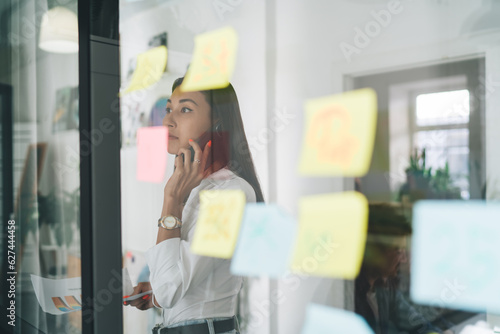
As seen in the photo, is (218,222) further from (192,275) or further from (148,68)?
(148,68)

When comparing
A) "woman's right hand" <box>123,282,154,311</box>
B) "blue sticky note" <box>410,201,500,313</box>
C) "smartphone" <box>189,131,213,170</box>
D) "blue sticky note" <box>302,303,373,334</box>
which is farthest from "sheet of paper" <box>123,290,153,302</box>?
"blue sticky note" <box>410,201,500,313</box>

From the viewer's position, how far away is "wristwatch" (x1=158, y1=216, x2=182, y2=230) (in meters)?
1.13

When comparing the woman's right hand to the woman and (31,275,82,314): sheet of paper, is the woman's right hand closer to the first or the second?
the woman

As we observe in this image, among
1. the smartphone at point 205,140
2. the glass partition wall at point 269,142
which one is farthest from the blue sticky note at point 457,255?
the smartphone at point 205,140

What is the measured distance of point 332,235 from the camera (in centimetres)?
77

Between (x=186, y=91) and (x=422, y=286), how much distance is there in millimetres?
726

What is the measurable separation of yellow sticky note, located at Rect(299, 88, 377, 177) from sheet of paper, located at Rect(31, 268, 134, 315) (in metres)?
1.11

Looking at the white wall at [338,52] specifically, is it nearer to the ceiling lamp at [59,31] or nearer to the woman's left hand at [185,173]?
the woman's left hand at [185,173]

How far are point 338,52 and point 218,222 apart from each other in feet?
1.60

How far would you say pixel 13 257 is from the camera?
1862mm

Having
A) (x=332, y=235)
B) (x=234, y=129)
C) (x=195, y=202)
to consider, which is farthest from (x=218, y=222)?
(x=332, y=235)

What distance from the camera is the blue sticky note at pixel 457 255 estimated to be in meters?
0.62

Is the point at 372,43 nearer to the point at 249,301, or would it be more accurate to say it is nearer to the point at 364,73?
the point at 364,73

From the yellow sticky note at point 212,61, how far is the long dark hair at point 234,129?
0.09ft
